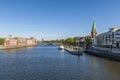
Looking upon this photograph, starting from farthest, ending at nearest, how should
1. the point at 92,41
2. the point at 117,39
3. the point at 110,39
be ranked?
the point at 92,41
the point at 110,39
the point at 117,39

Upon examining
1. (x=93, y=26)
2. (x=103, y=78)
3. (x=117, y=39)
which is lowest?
(x=103, y=78)

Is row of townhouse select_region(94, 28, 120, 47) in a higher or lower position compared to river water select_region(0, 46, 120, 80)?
higher

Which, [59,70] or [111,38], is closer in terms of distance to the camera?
[59,70]

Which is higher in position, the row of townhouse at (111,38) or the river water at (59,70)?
the row of townhouse at (111,38)

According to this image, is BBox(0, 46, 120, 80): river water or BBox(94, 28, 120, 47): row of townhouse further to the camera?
BBox(94, 28, 120, 47): row of townhouse

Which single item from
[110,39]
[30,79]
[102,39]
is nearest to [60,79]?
[30,79]

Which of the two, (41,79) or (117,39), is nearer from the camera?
(41,79)

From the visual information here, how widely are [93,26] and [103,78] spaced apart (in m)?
113

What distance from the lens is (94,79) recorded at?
82.1 ft

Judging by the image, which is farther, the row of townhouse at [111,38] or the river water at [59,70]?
the row of townhouse at [111,38]

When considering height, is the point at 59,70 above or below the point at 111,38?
below

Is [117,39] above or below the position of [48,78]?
above

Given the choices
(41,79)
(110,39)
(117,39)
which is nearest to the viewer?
(41,79)

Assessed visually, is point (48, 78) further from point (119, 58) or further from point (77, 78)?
point (119, 58)
